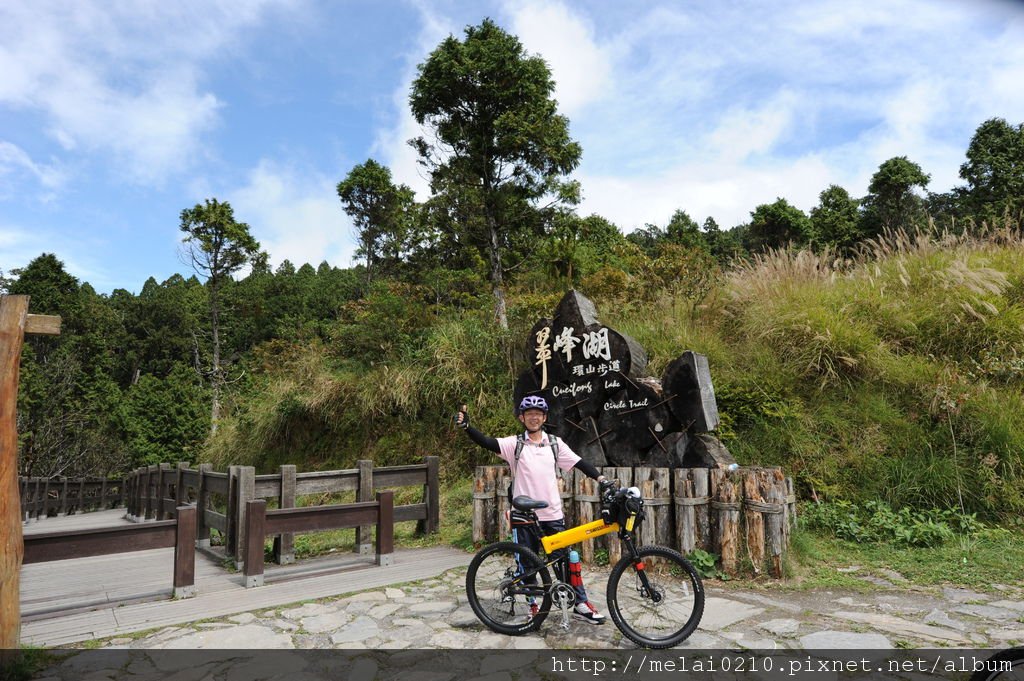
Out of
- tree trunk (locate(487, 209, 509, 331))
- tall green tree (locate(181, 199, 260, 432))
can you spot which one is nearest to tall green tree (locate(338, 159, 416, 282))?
tall green tree (locate(181, 199, 260, 432))

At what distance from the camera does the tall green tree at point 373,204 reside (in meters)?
38.0

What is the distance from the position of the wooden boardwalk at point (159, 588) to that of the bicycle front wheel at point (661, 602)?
2612mm

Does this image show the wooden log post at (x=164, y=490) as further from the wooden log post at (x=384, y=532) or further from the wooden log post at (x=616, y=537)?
the wooden log post at (x=616, y=537)

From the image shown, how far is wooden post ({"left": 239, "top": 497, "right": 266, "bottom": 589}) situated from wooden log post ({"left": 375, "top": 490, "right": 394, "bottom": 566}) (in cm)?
127

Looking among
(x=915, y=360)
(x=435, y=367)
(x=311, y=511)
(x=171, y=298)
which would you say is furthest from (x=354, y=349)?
(x=171, y=298)

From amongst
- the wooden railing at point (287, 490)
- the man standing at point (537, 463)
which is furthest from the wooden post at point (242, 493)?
the man standing at point (537, 463)

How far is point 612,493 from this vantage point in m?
4.05

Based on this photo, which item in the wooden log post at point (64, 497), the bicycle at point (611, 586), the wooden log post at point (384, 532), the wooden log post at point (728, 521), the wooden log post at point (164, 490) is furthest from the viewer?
the wooden log post at point (64, 497)

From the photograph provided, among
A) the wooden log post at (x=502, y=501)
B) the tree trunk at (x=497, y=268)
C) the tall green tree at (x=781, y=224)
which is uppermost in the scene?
the tall green tree at (x=781, y=224)

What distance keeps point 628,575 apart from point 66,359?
35.5 metres

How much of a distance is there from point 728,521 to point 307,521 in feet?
13.7

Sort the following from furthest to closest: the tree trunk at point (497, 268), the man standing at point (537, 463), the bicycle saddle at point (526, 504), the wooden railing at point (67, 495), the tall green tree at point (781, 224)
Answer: the tall green tree at point (781, 224) < the wooden railing at point (67, 495) < the tree trunk at point (497, 268) < the man standing at point (537, 463) < the bicycle saddle at point (526, 504)

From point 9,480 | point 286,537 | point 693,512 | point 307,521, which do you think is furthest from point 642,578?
point 286,537

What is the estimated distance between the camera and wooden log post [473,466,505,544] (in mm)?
7008
